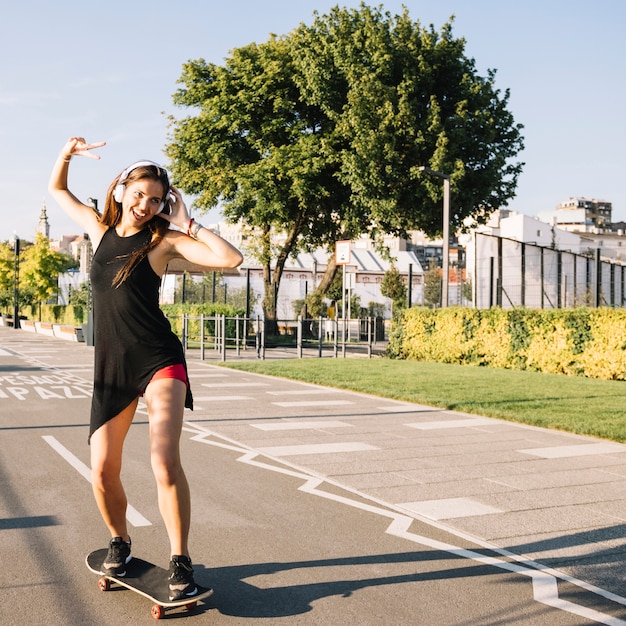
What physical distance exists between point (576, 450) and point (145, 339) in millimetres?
6156

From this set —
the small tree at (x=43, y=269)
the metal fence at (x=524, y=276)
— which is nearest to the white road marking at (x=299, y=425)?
the metal fence at (x=524, y=276)

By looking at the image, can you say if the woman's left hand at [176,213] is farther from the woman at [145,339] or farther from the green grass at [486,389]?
the green grass at [486,389]

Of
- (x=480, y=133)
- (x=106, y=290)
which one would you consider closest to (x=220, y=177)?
(x=480, y=133)

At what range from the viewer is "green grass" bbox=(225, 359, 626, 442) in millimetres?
10906

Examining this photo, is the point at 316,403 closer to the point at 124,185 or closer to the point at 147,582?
the point at 147,582

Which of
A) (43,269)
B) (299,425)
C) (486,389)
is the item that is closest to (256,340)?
(486,389)

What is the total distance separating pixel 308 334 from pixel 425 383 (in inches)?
735

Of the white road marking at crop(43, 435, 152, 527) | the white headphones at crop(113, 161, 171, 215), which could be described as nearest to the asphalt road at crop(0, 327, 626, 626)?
the white road marking at crop(43, 435, 152, 527)

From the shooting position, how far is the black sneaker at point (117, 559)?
3.96 m

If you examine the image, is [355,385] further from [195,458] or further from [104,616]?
[104,616]

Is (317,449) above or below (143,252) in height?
below

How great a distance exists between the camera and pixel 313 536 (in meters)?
5.14

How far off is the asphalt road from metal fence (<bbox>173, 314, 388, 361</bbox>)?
14419mm

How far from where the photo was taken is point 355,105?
29562mm
